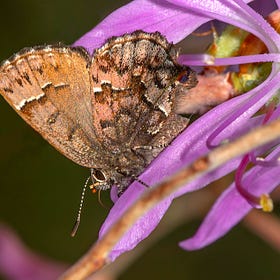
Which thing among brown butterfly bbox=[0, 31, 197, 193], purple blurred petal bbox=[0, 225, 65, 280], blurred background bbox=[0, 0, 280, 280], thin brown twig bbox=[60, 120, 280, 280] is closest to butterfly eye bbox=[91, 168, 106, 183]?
brown butterfly bbox=[0, 31, 197, 193]

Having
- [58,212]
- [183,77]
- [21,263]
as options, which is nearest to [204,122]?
[183,77]

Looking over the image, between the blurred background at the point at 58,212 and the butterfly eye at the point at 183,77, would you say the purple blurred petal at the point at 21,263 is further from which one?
the butterfly eye at the point at 183,77

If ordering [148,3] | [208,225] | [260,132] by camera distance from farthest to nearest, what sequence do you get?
1. [148,3]
2. [208,225]
3. [260,132]

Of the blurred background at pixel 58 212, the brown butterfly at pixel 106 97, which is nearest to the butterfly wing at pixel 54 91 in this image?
the brown butterfly at pixel 106 97

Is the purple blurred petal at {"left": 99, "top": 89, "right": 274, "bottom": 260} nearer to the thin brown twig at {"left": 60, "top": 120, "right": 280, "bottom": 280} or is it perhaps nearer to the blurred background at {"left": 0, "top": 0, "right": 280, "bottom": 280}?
the thin brown twig at {"left": 60, "top": 120, "right": 280, "bottom": 280}

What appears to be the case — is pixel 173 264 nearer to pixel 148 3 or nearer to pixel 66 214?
pixel 66 214

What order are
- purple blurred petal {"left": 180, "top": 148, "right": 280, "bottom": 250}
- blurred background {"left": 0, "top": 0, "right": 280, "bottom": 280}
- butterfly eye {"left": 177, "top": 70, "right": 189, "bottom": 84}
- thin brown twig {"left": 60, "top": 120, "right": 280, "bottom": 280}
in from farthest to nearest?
blurred background {"left": 0, "top": 0, "right": 280, "bottom": 280} → butterfly eye {"left": 177, "top": 70, "right": 189, "bottom": 84} → purple blurred petal {"left": 180, "top": 148, "right": 280, "bottom": 250} → thin brown twig {"left": 60, "top": 120, "right": 280, "bottom": 280}

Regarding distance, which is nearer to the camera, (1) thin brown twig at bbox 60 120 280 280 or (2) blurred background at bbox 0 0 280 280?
(1) thin brown twig at bbox 60 120 280 280

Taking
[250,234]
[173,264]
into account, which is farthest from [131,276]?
[250,234]
